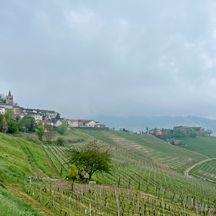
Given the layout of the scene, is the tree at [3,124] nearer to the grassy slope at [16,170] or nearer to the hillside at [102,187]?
the hillside at [102,187]

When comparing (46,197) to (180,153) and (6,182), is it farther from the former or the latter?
(180,153)

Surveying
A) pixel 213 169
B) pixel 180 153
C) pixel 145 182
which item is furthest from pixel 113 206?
pixel 180 153

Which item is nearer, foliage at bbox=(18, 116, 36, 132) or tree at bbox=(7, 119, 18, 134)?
tree at bbox=(7, 119, 18, 134)

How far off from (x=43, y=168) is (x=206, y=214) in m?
35.6

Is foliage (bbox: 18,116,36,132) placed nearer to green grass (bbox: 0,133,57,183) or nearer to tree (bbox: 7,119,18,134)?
tree (bbox: 7,119,18,134)

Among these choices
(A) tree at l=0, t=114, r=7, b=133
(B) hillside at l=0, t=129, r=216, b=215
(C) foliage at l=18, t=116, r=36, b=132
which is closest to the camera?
(B) hillside at l=0, t=129, r=216, b=215

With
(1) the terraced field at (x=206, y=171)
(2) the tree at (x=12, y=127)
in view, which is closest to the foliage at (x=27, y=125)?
(2) the tree at (x=12, y=127)

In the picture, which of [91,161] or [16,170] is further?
[91,161]

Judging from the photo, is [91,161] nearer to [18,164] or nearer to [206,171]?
[18,164]

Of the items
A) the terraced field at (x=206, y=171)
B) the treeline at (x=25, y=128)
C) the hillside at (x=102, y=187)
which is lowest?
the terraced field at (x=206, y=171)

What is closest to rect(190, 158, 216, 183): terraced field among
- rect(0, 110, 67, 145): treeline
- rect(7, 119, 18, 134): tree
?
rect(0, 110, 67, 145): treeline

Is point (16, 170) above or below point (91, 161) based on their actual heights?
below

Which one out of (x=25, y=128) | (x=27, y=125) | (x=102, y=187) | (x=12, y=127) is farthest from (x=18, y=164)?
(x=27, y=125)

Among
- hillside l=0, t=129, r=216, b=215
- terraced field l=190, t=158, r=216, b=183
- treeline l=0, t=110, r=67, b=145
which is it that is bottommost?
terraced field l=190, t=158, r=216, b=183
